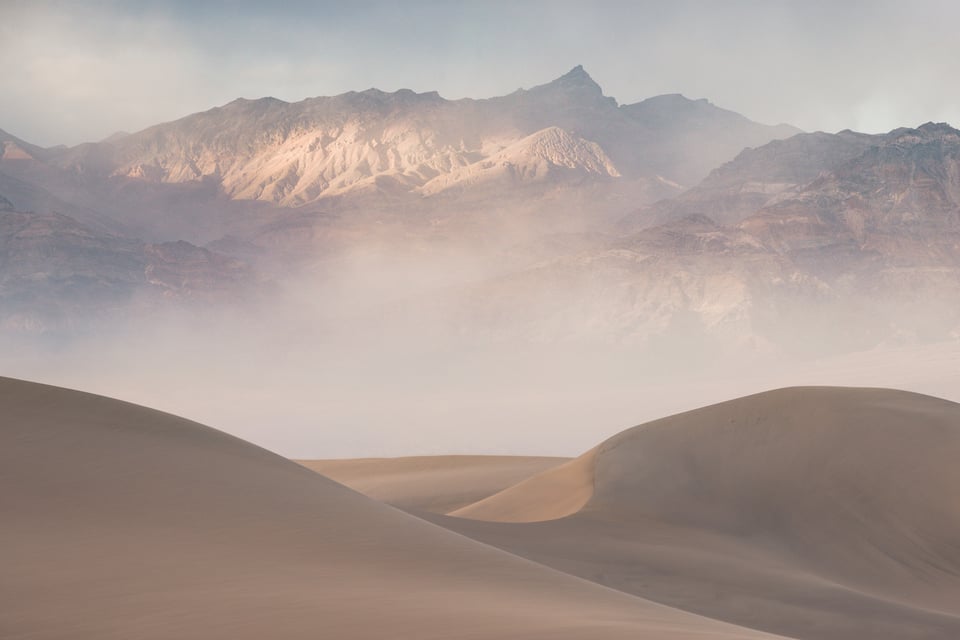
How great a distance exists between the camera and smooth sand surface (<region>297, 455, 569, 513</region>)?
3291cm

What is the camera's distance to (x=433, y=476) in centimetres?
3878

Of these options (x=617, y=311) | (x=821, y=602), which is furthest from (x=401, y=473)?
(x=617, y=311)

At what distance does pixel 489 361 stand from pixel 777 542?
15011cm

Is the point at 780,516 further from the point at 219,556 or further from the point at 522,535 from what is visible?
the point at 219,556

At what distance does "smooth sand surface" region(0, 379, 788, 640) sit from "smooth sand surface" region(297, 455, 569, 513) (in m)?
16.0

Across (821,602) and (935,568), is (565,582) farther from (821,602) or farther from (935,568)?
(935,568)

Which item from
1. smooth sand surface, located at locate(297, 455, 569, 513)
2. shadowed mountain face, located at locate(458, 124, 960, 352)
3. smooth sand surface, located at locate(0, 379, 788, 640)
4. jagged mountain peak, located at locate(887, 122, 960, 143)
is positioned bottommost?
smooth sand surface, located at locate(0, 379, 788, 640)

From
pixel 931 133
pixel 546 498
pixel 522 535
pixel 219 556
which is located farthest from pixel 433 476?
pixel 931 133

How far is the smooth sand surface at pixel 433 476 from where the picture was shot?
108 ft

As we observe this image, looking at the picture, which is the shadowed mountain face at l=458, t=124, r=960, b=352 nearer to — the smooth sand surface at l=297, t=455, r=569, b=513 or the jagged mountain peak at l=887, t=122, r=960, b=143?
the jagged mountain peak at l=887, t=122, r=960, b=143

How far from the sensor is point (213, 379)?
194500 millimetres

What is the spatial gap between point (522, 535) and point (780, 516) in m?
6.81

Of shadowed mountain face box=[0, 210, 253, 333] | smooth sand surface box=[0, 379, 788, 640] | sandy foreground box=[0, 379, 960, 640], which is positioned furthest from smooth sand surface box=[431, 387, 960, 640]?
shadowed mountain face box=[0, 210, 253, 333]

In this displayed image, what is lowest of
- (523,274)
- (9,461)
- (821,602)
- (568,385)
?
(821,602)
